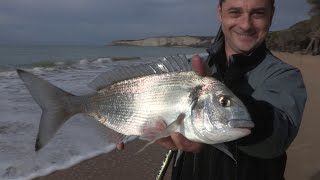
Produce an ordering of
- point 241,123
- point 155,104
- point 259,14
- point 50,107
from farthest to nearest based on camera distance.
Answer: point 259,14 < point 50,107 < point 155,104 < point 241,123

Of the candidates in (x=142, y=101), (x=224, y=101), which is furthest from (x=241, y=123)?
(x=142, y=101)

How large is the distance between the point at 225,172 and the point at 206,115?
0.61 meters

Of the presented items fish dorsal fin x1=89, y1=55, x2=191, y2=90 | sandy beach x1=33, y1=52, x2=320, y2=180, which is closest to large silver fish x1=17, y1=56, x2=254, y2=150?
fish dorsal fin x1=89, y1=55, x2=191, y2=90

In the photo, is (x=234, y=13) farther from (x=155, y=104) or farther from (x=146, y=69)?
(x=155, y=104)

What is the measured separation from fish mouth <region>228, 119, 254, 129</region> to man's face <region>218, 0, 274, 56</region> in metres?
0.91

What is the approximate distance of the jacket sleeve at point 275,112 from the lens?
1924mm

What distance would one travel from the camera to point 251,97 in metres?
1.95

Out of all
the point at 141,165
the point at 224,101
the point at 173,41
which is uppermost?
the point at 224,101

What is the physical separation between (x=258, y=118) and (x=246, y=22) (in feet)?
2.67

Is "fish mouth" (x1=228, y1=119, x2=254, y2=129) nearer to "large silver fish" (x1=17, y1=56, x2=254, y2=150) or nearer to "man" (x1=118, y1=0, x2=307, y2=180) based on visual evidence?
"large silver fish" (x1=17, y1=56, x2=254, y2=150)

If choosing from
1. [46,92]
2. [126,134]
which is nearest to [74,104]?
[46,92]

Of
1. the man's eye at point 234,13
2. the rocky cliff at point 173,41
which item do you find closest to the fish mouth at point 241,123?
the man's eye at point 234,13

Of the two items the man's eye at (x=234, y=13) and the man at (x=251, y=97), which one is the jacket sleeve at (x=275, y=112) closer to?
the man at (x=251, y=97)

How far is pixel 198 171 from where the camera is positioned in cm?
244
